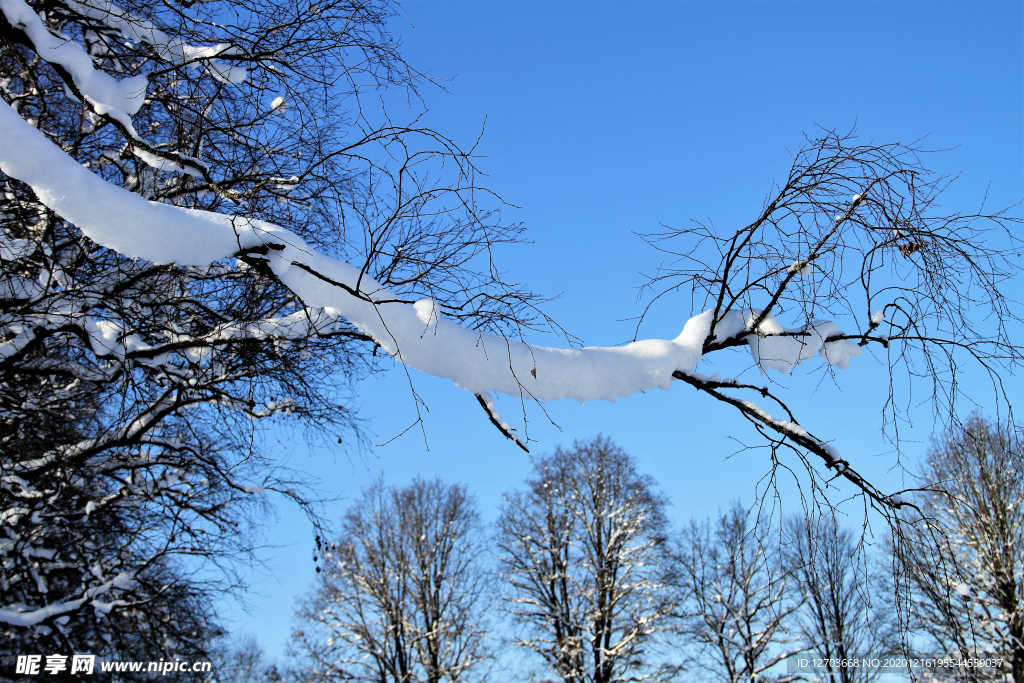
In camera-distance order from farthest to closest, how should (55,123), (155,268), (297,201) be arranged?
1. (297,201)
2. (55,123)
3. (155,268)

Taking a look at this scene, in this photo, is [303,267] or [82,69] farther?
[82,69]

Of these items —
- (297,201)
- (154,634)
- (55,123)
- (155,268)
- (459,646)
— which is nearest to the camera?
(155,268)

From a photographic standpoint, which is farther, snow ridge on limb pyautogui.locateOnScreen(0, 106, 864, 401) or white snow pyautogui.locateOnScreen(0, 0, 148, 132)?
white snow pyautogui.locateOnScreen(0, 0, 148, 132)

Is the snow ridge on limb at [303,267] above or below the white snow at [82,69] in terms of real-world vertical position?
below

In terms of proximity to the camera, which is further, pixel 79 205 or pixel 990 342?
pixel 990 342

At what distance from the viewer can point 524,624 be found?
14383 mm

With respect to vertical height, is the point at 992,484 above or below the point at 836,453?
above

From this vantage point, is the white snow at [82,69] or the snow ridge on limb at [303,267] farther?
the white snow at [82,69]

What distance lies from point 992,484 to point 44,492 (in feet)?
44.2

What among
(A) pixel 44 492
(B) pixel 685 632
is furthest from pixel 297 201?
(B) pixel 685 632

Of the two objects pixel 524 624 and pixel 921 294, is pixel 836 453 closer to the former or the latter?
pixel 921 294

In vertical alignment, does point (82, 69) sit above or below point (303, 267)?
above

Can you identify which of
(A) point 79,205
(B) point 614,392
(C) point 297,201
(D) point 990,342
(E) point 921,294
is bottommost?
(B) point 614,392

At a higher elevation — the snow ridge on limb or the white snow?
the white snow
